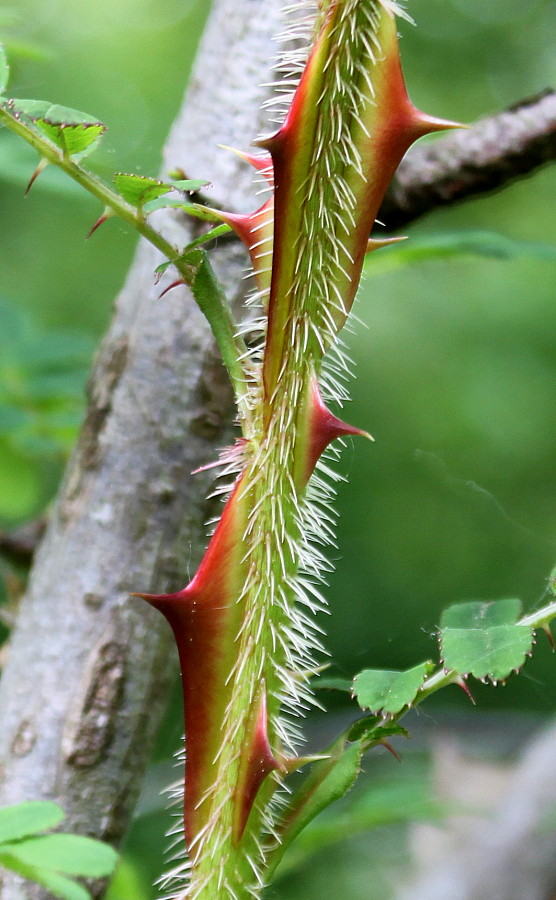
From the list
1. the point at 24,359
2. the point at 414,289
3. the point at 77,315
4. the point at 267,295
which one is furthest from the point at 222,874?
the point at 414,289

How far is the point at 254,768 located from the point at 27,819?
20cm

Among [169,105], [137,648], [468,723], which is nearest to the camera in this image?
[137,648]

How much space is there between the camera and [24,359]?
3.53ft

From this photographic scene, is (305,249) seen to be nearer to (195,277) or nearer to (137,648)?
(195,277)

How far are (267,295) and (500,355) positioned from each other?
266cm

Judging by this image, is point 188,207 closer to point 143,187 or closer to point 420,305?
point 143,187

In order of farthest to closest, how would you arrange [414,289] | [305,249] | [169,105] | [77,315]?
[414,289]
[77,315]
[169,105]
[305,249]

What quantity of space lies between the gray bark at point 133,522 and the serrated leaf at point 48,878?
0.15 meters

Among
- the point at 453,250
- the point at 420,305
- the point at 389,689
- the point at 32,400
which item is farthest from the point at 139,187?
the point at 420,305

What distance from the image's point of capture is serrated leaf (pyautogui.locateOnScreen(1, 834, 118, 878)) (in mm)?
411

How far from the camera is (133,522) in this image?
1.99ft

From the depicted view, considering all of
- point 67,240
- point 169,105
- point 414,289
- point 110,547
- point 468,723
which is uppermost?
point 110,547

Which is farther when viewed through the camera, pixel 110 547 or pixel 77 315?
pixel 77 315

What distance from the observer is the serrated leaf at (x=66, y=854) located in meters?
0.41
